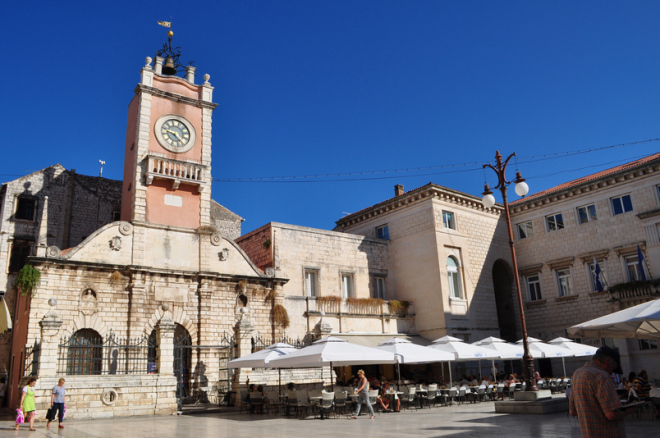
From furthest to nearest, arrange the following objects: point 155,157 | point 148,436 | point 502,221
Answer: point 502,221
point 155,157
point 148,436

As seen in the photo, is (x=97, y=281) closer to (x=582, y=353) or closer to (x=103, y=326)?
(x=103, y=326)

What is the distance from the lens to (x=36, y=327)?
1803 centimetres

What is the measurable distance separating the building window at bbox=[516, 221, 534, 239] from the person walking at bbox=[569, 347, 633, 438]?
27.3 metres

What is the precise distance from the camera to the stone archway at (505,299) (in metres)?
31.8

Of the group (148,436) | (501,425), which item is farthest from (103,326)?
(501,425)

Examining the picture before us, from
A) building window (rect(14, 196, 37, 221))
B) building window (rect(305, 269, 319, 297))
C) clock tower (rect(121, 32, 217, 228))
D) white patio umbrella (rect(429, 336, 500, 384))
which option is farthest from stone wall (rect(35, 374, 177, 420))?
building window (rect(14, 196, 37, 221))

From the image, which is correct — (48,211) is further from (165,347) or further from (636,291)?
(636,291)

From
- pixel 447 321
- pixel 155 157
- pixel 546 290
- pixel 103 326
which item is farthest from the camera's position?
pixel 546 290

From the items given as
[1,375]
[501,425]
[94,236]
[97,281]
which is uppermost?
[94,236]

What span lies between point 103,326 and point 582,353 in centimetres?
1954

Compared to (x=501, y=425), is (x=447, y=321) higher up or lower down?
higher up

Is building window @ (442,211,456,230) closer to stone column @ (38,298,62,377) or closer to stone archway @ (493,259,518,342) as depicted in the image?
stone archway @ (493,259,518,342)

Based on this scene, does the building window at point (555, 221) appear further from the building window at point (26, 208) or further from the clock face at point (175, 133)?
the building window at point (26, 208)

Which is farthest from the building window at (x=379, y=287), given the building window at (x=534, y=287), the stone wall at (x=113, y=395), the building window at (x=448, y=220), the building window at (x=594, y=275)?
the stone wall at (x=113, y=395)
